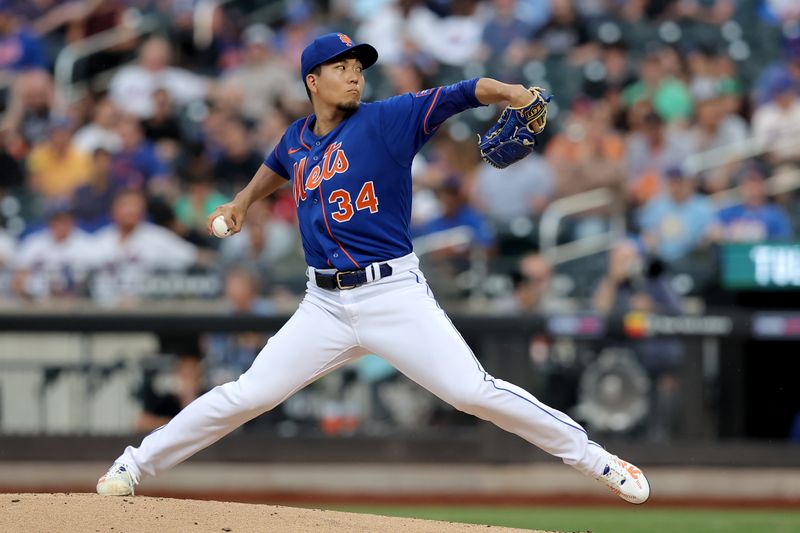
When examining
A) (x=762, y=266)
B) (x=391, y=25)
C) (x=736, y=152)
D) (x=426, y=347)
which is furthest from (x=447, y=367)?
(x=391, y=25)

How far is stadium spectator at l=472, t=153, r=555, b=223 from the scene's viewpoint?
412 inches

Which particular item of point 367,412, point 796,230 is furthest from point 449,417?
point 796,230

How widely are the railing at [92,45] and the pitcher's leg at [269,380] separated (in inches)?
302

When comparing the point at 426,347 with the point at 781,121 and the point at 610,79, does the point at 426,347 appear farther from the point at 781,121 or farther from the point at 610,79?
the point at 610,79

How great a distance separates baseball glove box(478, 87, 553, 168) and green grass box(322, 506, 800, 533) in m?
3.04

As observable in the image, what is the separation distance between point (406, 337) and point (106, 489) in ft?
4.55

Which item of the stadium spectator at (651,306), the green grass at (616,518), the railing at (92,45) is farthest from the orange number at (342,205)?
the railing at (92,45)

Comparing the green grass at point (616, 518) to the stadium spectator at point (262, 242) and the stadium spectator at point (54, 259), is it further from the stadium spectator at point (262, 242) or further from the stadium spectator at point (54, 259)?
the stadium spectator at point (54, 259)

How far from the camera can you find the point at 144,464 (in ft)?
16.7

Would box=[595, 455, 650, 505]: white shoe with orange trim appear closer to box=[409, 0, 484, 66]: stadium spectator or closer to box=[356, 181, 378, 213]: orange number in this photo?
box=[356, 181, 378, 213]: orange number

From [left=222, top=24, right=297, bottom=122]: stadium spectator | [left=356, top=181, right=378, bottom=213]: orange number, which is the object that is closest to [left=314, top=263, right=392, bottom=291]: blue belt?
[left=356, top=181, right=378, bottom=213]: orange number

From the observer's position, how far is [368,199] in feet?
16.0

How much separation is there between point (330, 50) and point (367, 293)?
3.13 ft

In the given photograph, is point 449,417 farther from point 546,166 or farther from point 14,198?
point 14,198
